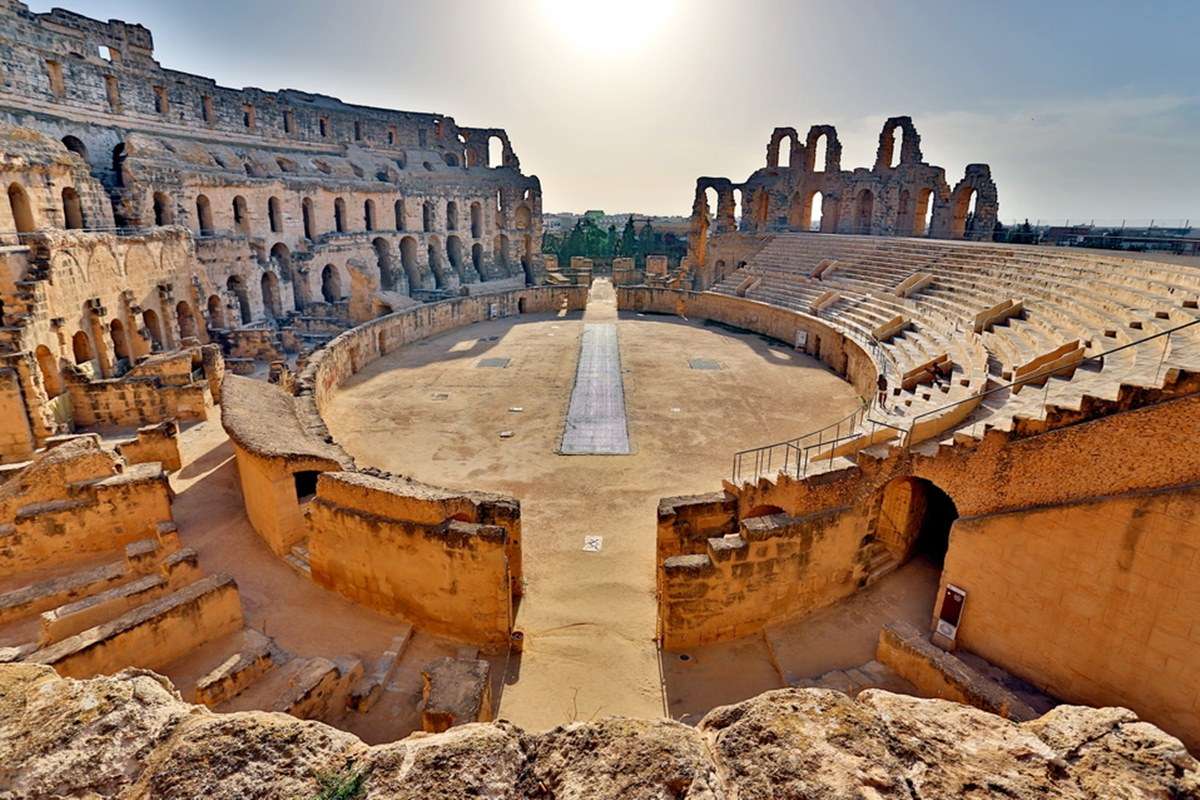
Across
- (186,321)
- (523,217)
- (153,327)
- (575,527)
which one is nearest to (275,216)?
(186,321)

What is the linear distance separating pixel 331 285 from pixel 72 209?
11.0 m

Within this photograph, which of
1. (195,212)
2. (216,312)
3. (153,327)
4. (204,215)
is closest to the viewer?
(153,327)

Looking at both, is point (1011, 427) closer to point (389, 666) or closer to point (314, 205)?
point (389, 666)

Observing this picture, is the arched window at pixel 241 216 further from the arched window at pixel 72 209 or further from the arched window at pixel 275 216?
the arched window at pixel 72 209

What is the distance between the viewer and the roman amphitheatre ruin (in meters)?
2.85

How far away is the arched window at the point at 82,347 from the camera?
1695cm

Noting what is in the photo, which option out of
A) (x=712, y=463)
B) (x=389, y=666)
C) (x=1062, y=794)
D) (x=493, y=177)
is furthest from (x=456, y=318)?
(x=1062, y=794)

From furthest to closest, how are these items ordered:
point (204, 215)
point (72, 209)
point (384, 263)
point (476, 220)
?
point (476, 220) → point (384, 263) → point (204, 215) → point (72, 209)

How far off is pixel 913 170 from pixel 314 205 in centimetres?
2964

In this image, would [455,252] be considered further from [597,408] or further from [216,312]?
[597,408]

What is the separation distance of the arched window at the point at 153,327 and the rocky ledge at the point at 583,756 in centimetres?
2107

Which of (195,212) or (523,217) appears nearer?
(195,212)

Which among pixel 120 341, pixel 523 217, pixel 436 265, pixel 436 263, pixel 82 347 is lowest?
pixel 120 341

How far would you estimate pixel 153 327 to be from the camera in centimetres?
2055
